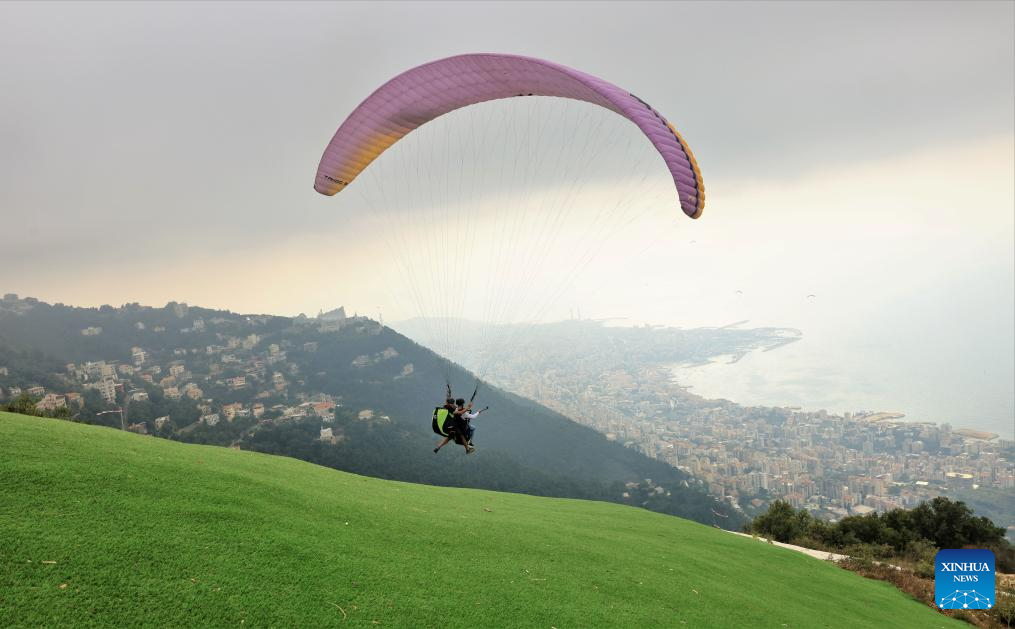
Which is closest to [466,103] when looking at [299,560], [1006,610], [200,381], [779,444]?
[299,560]

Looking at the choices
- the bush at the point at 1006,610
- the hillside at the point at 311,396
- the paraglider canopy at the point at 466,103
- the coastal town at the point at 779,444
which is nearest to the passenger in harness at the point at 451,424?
the paraglider canopy at the point at 466,103

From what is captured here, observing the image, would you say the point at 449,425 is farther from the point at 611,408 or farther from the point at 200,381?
the point at 611,408

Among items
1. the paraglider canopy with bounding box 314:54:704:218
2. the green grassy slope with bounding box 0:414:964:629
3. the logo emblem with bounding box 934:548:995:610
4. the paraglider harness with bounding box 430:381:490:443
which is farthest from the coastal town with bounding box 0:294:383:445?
the logo emblem with bounding box 934:548:995:610

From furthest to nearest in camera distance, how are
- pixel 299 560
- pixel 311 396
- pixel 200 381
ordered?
pixel 200 381 → pixel 311 396 → pixel 299 560

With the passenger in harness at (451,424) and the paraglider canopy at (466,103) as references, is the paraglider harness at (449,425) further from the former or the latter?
the paraglider canopy at (466,103)

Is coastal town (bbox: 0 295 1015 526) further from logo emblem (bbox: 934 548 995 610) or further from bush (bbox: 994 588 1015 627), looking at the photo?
bush (bbox: 994 588 1015 627)

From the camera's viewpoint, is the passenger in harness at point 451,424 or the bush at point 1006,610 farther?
the bush at point 1006,610
